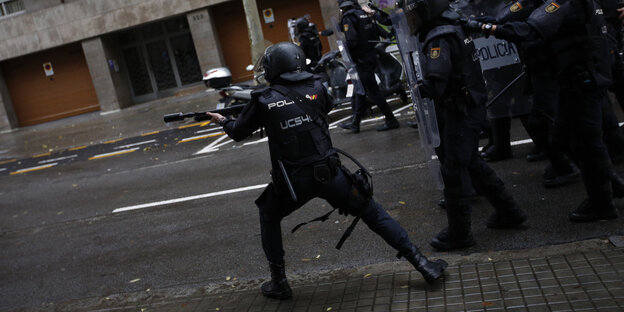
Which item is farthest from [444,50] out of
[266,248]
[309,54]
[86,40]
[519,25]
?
[86,40]

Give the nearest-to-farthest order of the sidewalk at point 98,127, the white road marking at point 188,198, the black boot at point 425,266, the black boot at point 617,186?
1. the black boot at point 425,266
2. the black boot at point 617,186
3. the white road marking at point 188,198
4. the sidewalk at point 98,127

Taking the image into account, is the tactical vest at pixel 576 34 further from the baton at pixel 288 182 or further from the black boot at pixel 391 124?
the black boot at pixel 391 124

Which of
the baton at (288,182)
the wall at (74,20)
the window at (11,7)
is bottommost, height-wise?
the baton at (288,182)

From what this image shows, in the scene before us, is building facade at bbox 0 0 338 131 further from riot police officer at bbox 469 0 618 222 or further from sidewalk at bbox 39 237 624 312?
→ sidewalk at bbox 39 237 624 312

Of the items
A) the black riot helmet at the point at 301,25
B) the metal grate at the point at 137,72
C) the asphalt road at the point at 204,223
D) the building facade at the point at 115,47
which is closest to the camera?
the asphalt road at the point at 204,223

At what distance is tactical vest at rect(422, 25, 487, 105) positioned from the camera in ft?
13.9

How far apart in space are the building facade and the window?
0.04 metres

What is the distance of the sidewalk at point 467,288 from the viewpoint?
11.8 feet

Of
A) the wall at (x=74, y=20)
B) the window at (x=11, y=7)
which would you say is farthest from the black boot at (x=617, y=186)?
the window at (x=11, y=7)

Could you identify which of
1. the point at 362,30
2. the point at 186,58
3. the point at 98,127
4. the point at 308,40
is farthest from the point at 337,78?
the point at 186,58

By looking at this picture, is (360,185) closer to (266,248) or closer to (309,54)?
(266,248)

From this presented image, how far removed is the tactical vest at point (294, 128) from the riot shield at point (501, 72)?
2962 millimetres

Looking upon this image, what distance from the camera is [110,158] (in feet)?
42.1

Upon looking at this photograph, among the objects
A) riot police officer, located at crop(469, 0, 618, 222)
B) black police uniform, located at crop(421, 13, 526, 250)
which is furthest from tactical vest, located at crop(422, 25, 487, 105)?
riot police officer, located at crop(469, 0, 618, 222)
